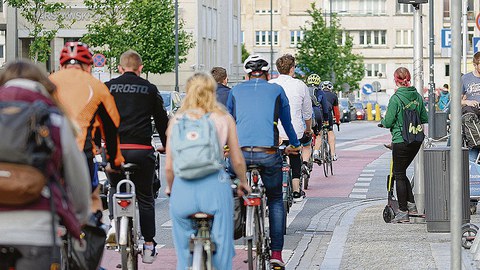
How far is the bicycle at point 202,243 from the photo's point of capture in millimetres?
7887

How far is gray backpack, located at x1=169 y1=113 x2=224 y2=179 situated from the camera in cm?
780

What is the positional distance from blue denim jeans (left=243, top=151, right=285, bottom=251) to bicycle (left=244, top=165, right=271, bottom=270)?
0.05 m

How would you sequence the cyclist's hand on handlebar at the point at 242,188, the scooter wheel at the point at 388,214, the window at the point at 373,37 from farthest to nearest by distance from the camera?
the window at the point at 373,37, the scooter wheel at the point at 388,214, the cyclist's hand on handlebar at the point at 242,188

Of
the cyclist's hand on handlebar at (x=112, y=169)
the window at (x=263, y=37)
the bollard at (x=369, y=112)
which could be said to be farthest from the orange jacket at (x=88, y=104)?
the window at (x=263, y=37)

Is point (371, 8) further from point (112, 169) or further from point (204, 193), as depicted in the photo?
point (204, 193)

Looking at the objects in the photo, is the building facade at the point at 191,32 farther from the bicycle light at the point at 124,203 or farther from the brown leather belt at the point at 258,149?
the bicycle light at the point at 124,203

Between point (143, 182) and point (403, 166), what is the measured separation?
5.28 metres

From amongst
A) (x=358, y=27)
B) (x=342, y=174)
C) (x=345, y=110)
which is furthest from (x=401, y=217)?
(x=358, y=27)

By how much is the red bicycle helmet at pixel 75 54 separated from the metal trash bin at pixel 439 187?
5.46 m

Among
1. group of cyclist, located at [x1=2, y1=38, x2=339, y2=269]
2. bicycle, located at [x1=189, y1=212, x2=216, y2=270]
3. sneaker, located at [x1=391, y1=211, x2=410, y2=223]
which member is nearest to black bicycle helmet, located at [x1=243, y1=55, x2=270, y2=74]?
group of cyclist, located at [x1=2, y1=38, x2=339, y2=269]

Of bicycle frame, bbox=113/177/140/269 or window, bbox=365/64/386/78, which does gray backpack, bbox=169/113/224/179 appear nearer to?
bicycle frame, bbox=113/177/140/269

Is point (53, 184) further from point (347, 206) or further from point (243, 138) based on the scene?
point (347, 206)

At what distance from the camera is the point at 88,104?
9.09 meters

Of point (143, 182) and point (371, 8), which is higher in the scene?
point (371, 8)
